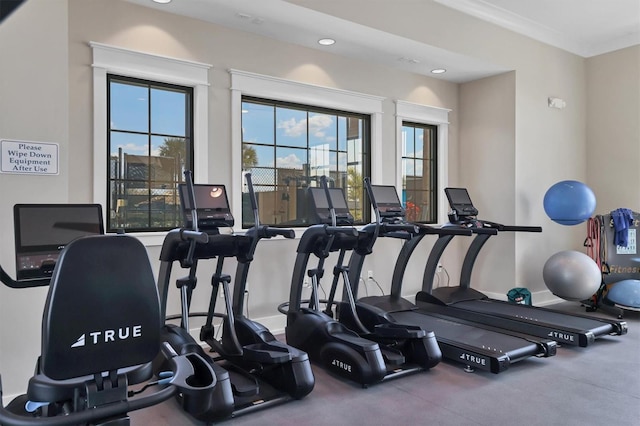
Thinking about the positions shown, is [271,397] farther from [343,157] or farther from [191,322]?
[343,157]

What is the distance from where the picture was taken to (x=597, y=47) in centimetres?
700

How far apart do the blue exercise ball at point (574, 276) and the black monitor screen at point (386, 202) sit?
8.02 feet

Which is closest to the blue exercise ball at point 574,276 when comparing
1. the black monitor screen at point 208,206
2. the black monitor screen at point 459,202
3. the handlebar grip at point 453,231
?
the black monitor screen at point 459,202

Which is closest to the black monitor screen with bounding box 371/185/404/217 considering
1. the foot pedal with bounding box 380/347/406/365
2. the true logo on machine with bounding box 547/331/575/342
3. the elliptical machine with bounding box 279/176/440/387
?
the elliptical machine with bounding box 279/176/440/387

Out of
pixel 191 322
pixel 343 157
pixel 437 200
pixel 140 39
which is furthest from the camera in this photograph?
pixel 437 200

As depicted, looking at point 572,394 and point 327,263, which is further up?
point 327,263

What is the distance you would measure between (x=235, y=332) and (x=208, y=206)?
101cm

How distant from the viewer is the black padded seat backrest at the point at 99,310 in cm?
161

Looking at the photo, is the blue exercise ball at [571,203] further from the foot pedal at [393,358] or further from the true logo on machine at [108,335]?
the true logo on machine at [108,335]

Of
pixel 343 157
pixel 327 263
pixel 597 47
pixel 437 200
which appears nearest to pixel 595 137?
pixel 597 47

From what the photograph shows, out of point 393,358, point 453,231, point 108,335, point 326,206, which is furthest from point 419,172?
point 108,335

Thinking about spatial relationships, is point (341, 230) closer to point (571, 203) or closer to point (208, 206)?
point (208, 206)

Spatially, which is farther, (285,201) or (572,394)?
(285,201)

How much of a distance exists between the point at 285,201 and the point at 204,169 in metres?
→ 1.07
